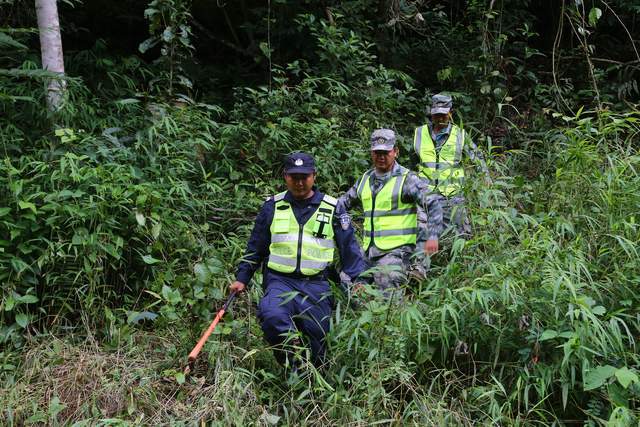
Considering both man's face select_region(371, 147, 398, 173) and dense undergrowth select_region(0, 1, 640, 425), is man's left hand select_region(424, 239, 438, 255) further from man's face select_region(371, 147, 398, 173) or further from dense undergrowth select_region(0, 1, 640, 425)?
man's face select_region(371, 147, 398, 173)

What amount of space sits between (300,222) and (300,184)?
0.82ft

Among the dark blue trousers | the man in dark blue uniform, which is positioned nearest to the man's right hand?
the man in dark blue uniform

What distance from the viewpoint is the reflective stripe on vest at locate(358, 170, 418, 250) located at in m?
4.45

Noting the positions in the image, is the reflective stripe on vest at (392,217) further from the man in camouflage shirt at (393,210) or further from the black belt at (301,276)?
the black belt at (301,276)

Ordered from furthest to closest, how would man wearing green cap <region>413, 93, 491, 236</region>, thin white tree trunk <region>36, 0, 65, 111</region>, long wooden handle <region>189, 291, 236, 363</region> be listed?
thin white tree trunk <region>36, 0, 65, 111</region>, man wearing green cap <region>413, 93, 491, 236</region>, long wooden handle <region>189, 291, 236, 363</region>

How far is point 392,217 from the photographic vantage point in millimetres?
4473

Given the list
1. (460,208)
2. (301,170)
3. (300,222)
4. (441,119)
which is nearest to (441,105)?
(441,119)

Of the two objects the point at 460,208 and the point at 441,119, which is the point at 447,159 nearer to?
the point at 441,119

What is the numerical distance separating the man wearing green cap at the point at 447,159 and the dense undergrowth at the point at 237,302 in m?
0.16

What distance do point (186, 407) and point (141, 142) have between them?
2717 mm

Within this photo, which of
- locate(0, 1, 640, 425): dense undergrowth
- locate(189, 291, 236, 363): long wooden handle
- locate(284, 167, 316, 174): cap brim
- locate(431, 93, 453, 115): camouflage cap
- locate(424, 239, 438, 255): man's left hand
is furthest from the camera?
locate(431, 93, 453, 115): camouflage cap

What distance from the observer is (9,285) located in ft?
13.5

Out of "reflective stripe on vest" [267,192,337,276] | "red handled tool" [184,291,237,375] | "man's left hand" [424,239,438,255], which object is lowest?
"red handled tool" [184,291,237,375]

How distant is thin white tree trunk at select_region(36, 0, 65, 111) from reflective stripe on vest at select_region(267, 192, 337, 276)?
2651 mm
